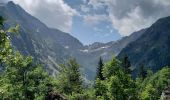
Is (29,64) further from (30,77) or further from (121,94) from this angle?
(121,94)

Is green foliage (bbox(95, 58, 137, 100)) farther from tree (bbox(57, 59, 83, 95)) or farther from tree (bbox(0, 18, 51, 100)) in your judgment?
tree (bbox(57, 59, 83, 95))

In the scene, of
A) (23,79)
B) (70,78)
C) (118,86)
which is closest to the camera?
(118,86)

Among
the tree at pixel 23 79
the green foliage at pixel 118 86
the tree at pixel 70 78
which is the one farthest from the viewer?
the tree at pixel 70 78

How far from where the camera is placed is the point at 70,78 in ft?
427

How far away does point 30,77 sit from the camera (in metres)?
75.0

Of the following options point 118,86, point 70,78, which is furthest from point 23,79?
point 70,78

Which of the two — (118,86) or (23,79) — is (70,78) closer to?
(23,79)

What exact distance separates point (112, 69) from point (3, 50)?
58.2 meters

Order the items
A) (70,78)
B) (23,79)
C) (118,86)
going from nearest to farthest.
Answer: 1. (118,86)
2. (23,79)
3. (70,78)

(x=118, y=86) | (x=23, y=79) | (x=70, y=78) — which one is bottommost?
(x=118, y=86)

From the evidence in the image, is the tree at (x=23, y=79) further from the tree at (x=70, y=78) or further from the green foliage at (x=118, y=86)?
the tree at (x=70, y=78)

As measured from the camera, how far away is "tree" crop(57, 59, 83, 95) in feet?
417

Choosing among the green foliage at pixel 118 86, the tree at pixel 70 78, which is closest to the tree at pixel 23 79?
the green foliage at pixel 118 86

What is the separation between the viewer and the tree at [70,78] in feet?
417
